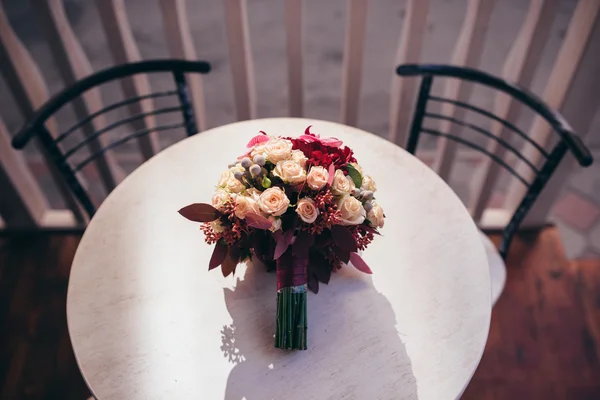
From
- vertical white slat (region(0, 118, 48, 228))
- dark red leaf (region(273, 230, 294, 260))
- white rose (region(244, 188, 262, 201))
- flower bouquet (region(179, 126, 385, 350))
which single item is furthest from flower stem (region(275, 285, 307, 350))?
vertical white slat (region(0, 118, 48, 228))

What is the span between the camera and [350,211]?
0.90 metres

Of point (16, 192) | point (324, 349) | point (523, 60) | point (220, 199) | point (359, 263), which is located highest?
point (220, 199)

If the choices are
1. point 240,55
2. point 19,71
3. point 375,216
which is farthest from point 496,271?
point 19,71

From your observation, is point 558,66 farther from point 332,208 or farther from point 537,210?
point 332,208

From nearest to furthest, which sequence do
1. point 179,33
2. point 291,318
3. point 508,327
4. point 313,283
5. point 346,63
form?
point 291,318, point 313,283, point 179,33, point 346,63, point 508,327

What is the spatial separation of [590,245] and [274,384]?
1914 mm

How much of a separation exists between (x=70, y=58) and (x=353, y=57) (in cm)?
101

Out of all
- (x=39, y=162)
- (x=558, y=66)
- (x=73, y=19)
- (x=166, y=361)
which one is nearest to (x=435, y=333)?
(x=166, y=361)

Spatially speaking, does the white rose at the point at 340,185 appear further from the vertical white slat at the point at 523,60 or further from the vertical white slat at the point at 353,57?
the vertical white slat at the point at 523,60

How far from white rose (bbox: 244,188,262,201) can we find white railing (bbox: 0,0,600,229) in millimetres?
927

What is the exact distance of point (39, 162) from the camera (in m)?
2.65

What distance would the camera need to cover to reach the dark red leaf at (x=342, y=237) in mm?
936

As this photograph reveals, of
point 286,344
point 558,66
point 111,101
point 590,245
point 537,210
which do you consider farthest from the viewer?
point 111,101

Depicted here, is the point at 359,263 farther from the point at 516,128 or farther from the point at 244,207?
the point at 516,128
